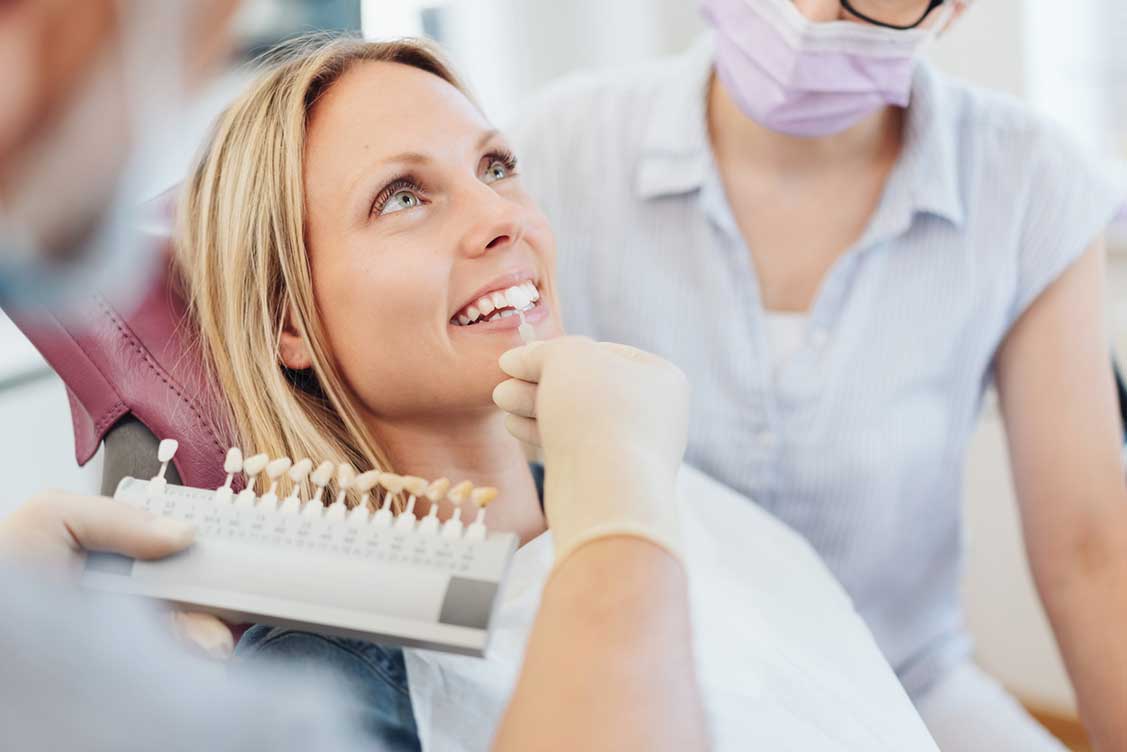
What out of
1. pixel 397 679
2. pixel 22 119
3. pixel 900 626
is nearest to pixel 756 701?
pixel 397 679

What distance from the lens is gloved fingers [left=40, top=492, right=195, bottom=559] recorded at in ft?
2.36

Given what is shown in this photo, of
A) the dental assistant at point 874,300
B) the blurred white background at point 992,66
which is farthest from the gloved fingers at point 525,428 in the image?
the blurred white background at point 992,66

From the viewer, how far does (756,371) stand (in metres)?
1.31

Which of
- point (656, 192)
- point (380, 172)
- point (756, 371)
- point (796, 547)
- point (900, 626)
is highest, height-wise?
point (380, 172)

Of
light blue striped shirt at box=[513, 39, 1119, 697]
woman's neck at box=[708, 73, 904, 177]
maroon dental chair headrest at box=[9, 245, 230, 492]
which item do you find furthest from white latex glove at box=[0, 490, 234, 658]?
woman's neck at box=[708, 73, 904, 177]

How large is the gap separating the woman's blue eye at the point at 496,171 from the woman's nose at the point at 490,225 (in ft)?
0.28

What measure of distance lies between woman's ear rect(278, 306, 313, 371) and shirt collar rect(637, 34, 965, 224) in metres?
0.54

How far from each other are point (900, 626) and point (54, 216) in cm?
121

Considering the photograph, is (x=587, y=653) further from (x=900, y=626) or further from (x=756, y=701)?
(x=900, y=626)

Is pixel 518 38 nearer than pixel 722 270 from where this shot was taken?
No

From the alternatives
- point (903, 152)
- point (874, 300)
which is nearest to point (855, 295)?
point (874, 300)

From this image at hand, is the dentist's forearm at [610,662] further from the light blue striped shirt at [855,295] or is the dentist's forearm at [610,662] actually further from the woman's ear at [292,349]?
the light blue striped shirt at [855,295]

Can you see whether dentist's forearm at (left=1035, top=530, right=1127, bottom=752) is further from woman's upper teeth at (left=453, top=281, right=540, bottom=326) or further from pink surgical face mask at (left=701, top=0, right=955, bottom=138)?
woman's upper teeth at (left=453, top=281, right=540, bottom=326)

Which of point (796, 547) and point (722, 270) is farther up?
point (722, 270)
